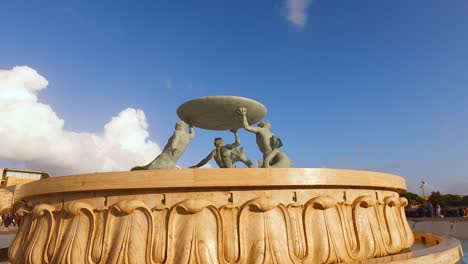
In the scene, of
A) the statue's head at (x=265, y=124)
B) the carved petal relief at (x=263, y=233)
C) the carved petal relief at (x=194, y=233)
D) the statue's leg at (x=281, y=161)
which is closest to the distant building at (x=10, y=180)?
the statue's head at (x=265, y=124)

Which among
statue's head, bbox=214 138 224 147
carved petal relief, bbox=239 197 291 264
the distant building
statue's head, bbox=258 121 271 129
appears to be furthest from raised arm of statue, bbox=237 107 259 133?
the distant building

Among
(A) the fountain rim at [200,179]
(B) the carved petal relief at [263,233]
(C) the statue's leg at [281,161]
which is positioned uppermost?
(C) the statue's leg at [281,161]

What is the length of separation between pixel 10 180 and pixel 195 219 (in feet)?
118

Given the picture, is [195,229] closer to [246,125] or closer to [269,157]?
[269,157]

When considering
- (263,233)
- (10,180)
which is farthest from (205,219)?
(10,180)

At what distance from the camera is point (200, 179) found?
3.55m

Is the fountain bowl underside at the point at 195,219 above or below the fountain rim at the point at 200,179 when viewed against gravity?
below

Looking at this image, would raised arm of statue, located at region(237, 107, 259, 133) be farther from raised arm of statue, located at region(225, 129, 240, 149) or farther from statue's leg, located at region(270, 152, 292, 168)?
raised arm of statue, located at region(225, 129, 240, 149)

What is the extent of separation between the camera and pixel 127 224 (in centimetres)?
352

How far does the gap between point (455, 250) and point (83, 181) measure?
5.23 m

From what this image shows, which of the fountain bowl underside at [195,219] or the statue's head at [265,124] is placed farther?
the statue's head at [265,124]

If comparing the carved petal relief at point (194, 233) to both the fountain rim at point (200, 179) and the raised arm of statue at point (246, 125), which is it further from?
the raised arm of statue at point (246, 125)

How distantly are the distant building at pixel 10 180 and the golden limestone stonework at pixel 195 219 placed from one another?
840 inches

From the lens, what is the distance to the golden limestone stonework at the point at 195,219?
345cm
